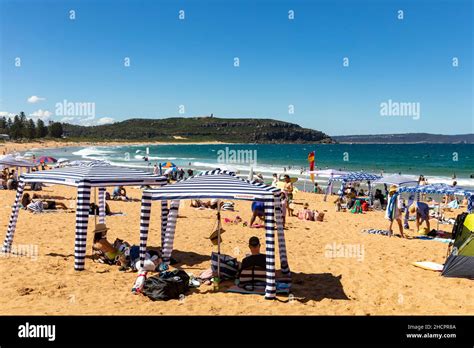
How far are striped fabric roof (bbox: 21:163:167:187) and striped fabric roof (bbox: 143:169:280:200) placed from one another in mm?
1614

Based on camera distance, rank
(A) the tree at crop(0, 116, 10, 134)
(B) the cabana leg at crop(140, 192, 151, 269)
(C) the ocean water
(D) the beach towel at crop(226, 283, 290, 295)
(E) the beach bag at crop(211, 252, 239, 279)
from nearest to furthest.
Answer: (D) the beach towel at crop(226, 283, 290, 295) → (B) the cabana leg at crop(140, 192, 151, 269) → (E) the beach bag at crop(211, 252, 239, 279) → (C) the ocean water → (A) the tree at crop(0, 116, 10, 134)

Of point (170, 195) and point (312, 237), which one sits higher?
point (170, 195)

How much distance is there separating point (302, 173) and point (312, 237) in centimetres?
3384

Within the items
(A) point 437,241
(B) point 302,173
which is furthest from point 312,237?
(B) point 302,173

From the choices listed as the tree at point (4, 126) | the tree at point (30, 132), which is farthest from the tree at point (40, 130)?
the tree at point (4, 126)

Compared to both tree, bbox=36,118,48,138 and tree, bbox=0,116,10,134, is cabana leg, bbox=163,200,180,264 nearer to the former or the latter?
tree, bbox=36,118,48,138

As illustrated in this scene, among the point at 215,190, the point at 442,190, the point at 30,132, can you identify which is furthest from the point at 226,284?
the point at 30,132

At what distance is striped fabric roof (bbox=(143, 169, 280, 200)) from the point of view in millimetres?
7141

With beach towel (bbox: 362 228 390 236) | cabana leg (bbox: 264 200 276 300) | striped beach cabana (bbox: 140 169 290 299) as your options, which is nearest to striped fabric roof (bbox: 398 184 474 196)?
beach towel (bbox: 362 228 390 236)

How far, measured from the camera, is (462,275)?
8930 millimetres

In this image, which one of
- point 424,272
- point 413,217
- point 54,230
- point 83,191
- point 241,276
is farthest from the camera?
point 413,217

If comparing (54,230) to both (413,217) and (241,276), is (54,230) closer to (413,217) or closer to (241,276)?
(241,276)

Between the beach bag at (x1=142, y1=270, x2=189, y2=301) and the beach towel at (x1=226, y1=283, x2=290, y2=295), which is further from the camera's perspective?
the beach towel at (x1=226, y1=283, x2=290, y2=295)

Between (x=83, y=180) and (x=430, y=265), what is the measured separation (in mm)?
8210
